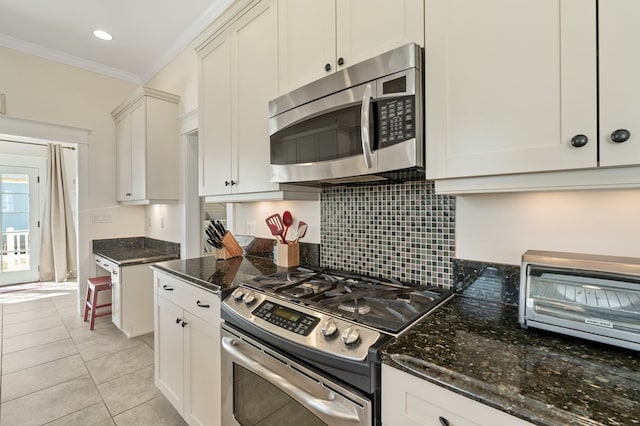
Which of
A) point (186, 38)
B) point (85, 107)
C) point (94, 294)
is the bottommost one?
point (94, 294)

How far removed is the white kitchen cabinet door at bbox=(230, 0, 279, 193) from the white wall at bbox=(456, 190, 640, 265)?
994mm

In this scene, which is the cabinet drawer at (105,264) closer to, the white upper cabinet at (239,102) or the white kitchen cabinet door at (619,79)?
the white upper cabinet at (239,102)

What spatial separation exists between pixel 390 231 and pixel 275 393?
0.88 meters

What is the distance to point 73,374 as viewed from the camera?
7.64ft

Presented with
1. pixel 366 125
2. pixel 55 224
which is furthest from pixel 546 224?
pixel 55 224

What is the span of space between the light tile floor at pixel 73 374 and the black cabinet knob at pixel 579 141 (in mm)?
2437

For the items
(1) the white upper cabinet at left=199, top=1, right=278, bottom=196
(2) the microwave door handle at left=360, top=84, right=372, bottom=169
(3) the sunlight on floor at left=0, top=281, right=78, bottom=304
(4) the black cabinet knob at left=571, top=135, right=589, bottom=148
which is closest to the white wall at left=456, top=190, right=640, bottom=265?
(4) the black cabinet knob at left=571, top=135, right=589, bottom=148

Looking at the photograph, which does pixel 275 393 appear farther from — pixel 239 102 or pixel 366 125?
pixel 239 102

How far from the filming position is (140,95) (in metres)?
3.06

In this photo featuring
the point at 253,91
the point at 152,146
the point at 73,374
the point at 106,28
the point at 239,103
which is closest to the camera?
the point at 253,91

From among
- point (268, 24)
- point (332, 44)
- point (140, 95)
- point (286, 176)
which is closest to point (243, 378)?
point (286, 176)

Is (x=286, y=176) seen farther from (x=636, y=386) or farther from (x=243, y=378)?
(x=636, y=386)

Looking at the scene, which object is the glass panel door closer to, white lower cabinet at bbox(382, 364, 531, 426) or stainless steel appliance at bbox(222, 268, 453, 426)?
stainless steel appliance at bbox(222, 268, 453, 426)

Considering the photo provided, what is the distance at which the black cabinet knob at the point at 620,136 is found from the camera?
685 mm
